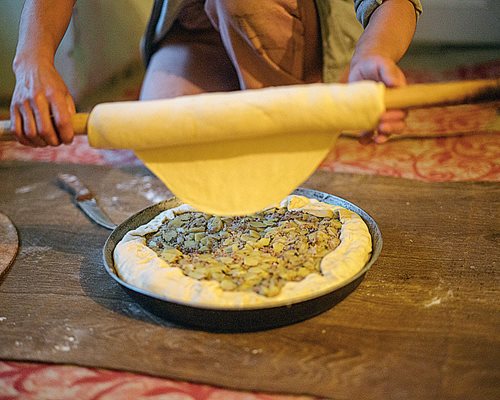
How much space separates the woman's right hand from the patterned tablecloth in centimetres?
41

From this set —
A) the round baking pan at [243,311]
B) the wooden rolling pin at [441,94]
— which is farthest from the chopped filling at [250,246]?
the wooden rolling pin at [441,94]

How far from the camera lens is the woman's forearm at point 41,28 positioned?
1.22 metres

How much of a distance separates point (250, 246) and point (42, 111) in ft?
1.55

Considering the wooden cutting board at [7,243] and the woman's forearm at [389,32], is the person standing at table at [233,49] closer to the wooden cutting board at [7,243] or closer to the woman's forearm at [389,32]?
the woman's forearm at [389,32]

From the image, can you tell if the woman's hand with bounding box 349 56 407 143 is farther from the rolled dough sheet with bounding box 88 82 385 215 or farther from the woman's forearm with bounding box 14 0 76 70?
the woman's forearm with bounding box 14 0 76 70

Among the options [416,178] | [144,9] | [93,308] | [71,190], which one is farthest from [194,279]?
[144,9]

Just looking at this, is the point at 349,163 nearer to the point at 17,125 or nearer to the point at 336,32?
the point at 336,32

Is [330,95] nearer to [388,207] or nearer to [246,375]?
[246,375]

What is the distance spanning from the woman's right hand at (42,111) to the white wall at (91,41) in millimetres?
1661

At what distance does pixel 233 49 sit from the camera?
1651 millimetres

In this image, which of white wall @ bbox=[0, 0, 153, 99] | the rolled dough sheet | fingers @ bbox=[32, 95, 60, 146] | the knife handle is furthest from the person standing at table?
white wall @ bbox=[0, 0, 153, 99]

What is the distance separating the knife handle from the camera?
1638mm

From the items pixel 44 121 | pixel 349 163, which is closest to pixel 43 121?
pixel 44 121

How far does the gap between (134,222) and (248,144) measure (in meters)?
0.40
